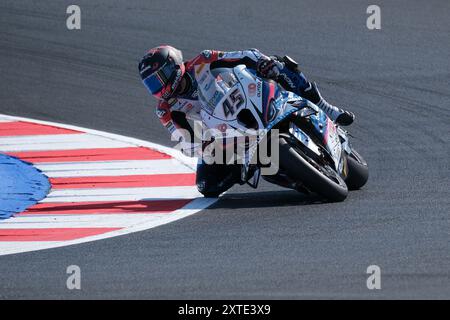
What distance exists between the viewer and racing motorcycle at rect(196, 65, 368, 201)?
9570 mm

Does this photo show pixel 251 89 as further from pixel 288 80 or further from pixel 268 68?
pixel 288 80

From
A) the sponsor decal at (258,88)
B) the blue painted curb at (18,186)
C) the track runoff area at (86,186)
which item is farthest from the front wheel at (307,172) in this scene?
the blue painted curb at (18,186)

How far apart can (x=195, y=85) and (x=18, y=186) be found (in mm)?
2030

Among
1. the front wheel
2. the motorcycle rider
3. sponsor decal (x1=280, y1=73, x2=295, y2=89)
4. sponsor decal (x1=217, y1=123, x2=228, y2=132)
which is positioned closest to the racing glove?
the motorcycle rider

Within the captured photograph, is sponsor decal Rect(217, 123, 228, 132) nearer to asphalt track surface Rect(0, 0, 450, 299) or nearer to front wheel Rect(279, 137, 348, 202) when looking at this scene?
front wheel Rect(279, 137, 348, 202)

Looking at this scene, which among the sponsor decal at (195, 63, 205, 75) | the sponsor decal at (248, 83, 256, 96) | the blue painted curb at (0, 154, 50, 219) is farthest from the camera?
the blue painted curb at (0, 154, 50, 219)

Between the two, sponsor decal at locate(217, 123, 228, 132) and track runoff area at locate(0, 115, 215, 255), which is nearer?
track runoff area at locate(0, 115, 215, 255)

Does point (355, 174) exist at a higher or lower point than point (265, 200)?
higher

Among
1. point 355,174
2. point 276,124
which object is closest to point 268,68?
point 276,124

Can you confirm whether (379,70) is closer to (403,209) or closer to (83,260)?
(403,209)

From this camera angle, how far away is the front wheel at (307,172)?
30.9 ft

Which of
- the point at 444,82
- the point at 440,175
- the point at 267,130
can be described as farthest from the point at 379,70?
the point at 267,130

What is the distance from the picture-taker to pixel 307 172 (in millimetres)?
9430

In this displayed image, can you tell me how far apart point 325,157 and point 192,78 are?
1.32 meters
